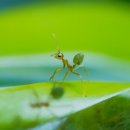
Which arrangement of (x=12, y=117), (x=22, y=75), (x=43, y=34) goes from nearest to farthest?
(x=12, y=117) < (x=22, y=75) < (x=43, y=34)

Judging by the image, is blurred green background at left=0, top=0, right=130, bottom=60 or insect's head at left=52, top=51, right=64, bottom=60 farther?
blurred green background at left=0, top=0, right=130, bottom=60

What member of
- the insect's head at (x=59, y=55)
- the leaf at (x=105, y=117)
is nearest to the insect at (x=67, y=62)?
the insect's head at (x=59, y=55)

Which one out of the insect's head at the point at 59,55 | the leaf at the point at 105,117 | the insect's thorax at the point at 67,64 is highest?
the insect's head at the point at 59,55

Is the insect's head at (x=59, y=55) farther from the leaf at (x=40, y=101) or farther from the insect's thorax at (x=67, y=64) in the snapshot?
the leaf at (x=40, y=101)

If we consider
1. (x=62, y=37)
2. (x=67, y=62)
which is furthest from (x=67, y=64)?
(x=62, y=37)

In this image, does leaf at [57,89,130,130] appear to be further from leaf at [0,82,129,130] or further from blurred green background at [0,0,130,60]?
blurred green background at [0,0,130,60]

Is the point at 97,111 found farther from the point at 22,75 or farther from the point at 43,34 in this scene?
the point at 43,34

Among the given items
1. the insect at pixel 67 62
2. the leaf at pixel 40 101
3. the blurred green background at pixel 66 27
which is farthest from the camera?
the blurred green background at pixel 66 27

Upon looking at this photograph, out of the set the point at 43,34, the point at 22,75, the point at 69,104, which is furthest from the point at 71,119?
the point at 43,34

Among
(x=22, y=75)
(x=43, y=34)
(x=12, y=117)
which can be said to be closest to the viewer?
(x=12, y=117)

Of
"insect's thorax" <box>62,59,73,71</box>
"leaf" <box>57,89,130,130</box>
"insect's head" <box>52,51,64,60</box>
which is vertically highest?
"insect's head" <box>52,51,64,60</box>

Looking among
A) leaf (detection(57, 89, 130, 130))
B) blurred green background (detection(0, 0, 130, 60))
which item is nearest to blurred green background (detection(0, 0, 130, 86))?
blurred green background (detection(0, 0, 130, 60))
